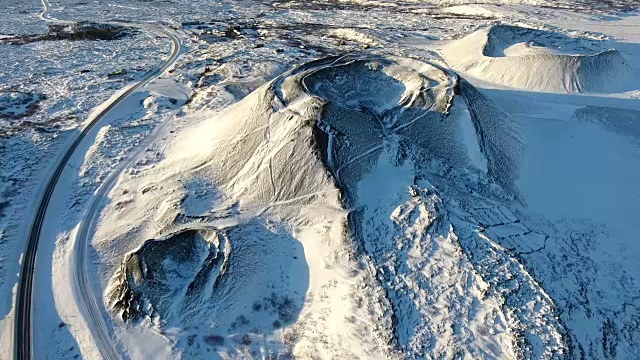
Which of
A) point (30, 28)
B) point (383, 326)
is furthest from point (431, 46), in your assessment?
point (30, 28)

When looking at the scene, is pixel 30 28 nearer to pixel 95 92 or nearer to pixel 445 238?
pixel 95 92

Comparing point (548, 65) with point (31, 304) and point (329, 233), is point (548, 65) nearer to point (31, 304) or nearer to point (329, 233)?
point (329, 233)

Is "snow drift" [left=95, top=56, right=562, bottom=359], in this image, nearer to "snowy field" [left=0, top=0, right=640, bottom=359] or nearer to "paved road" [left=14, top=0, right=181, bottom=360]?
"snowy field" [left=0, top=0, right=640, bottom=359]

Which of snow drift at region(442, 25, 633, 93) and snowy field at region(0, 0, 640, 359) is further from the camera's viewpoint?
snow drift at region(442, 25, 633, 93)

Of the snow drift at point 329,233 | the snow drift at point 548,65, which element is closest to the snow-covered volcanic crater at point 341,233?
the snow drift at point 329,233

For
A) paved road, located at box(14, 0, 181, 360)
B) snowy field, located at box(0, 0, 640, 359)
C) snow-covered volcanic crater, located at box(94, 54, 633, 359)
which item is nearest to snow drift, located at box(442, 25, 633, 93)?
snowy field, located at box(0, 0, 640, 359)

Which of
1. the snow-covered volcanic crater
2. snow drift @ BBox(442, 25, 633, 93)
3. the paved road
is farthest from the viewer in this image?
snow drift @ BBox(442, 25, 633, 93)

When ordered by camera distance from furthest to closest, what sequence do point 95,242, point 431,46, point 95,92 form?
point 431,46
point 95,92
point 95,242
